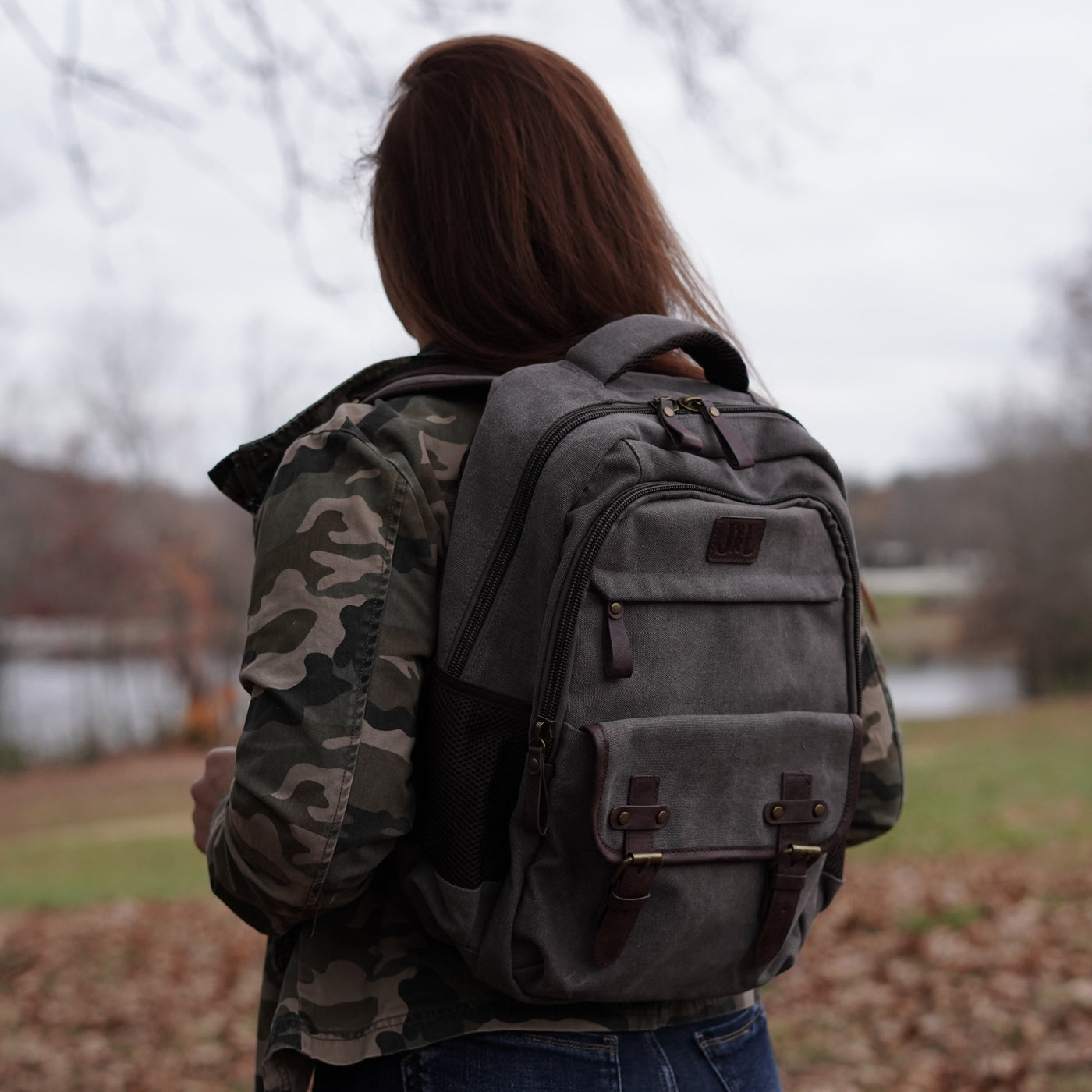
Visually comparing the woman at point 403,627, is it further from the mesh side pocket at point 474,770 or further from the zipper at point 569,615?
the zipper at point 569,615

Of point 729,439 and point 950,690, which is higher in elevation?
point 729,439

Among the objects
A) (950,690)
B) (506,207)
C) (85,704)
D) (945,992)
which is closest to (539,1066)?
(506,207)

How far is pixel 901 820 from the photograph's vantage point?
33.8ft

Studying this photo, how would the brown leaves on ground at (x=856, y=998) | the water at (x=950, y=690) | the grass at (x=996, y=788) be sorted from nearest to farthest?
the brown leaves on ground at (x=856, y=998), the grass at (x=996, y=788), the water at (x=950, y=690)

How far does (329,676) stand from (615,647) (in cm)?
33

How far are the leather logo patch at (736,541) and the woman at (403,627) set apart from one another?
1.08 feet

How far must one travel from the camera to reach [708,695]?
1.37 meters

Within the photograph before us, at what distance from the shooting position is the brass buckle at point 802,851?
1.40m

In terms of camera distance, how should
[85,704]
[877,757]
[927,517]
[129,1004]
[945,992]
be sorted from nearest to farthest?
[877,757], [945,992], [129,1004], [85,704], [927,517]

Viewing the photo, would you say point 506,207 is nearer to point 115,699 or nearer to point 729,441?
point 729,441

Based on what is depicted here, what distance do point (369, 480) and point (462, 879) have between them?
481mm

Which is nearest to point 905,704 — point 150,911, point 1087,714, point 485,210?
point 1087,714

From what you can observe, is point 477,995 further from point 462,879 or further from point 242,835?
point 242,835

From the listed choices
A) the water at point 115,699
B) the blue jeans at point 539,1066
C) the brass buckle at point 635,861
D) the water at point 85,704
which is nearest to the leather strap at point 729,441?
the brass buckle at point 635,861
